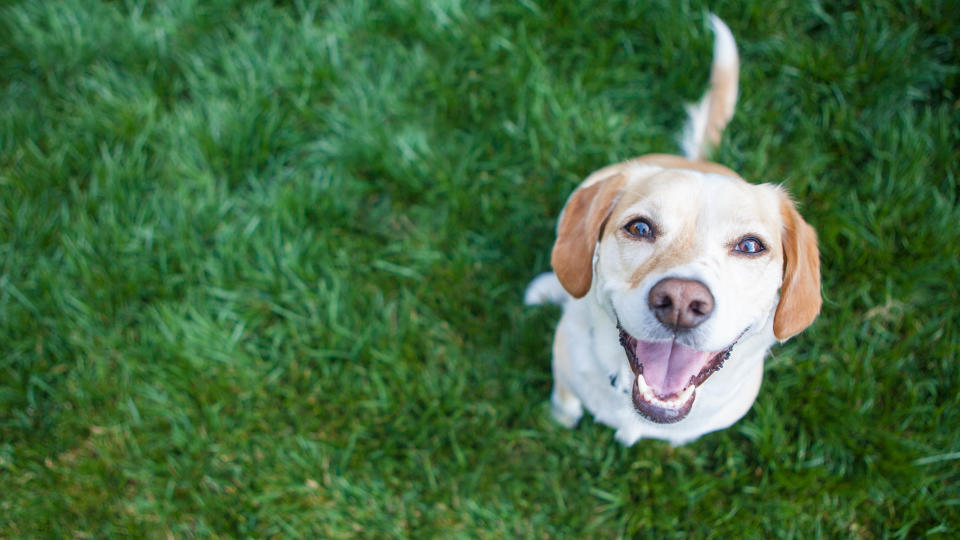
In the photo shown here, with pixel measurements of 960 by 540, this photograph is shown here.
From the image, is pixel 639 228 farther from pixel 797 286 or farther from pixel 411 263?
pixel 411 263

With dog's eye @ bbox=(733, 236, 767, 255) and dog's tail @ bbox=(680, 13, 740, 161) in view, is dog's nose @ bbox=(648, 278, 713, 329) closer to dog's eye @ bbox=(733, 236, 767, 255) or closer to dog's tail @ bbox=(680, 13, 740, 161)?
dog's eye @ bbox=(733, 236, 767, 255)

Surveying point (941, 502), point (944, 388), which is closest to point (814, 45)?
point (944, 388)

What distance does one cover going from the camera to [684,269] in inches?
67.7

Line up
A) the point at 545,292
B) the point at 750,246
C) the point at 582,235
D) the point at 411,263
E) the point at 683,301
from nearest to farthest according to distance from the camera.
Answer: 1. the point at 683,301
2. the point at 750,246
3. the point at 582,235
4. the point at 545,292
5. the point at 411,263

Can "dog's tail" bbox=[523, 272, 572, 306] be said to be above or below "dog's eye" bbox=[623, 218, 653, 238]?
below

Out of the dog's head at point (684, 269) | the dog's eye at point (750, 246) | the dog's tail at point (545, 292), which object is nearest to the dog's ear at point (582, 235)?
the dog's head at point (684, 269)

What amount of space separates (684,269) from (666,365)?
39 centimetres

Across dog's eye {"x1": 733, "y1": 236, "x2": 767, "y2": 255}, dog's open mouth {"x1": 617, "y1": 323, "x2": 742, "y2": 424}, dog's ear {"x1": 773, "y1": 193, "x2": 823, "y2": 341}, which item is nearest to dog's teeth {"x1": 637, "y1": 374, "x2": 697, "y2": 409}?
dog's open mouth {"x1": 617, "y1": 323, "x2": 742, "y2": 424}

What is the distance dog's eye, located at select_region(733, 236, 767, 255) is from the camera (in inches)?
73.7

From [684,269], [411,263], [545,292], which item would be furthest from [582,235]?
[411,263]

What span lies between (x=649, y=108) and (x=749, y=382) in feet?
5.09

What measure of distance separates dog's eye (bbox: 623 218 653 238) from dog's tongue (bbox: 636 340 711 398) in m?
0.33

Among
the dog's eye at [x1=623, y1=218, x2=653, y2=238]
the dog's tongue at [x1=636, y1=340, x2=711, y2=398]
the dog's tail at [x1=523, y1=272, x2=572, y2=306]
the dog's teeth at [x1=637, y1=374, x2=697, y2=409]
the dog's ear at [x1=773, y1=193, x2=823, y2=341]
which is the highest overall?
the dog's eye at [x1=623, y1=218, x2=653, y2=238]

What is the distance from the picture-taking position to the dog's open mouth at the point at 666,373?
1925 millimetres
